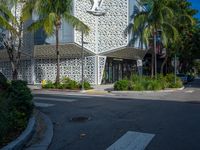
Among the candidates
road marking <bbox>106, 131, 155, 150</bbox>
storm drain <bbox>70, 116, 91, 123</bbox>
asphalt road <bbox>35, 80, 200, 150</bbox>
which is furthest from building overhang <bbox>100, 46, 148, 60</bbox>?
road marking <bbox>106, 131, 155, 150</bbox>

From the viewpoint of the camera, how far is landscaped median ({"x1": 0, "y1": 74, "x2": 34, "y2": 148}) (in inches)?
288

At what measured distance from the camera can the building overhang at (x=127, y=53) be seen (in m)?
37.4

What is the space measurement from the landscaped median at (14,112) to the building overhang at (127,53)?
2684cm

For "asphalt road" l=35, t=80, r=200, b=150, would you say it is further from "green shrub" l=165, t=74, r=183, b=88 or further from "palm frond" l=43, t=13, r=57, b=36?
"green shrub" l=165, t=74, r=183, b=88

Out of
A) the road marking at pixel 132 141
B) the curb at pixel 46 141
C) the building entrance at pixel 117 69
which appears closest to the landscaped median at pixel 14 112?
the curb at pixel 46 141

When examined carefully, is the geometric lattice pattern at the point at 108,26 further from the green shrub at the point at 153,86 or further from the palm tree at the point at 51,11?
the green shrub at the point at 153,86

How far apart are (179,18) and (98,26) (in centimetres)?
1050

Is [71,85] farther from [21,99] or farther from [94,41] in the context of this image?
[21,99]

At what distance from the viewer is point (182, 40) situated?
46219 millimetres

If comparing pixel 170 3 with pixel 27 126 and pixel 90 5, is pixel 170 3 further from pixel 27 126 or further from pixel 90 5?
pixel 27 126

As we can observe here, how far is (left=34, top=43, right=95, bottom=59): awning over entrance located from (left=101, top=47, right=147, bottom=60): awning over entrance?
258 cm

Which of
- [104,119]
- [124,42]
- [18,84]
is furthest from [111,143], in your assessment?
[124,42]

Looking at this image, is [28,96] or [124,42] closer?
[28,96]

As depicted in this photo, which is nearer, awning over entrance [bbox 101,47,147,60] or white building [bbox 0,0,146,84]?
white building [bbox 0,0,146,84]
